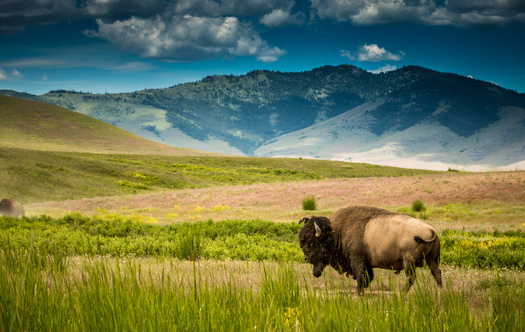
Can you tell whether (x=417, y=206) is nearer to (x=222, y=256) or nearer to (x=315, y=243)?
(x=222, y=256)

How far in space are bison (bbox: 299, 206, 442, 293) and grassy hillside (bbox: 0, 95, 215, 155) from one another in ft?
384

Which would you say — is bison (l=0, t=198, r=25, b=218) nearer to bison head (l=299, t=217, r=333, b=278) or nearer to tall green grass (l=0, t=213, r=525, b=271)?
tall green grass (l=0, t=213, r=525, b=271)

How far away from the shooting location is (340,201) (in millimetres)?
33406

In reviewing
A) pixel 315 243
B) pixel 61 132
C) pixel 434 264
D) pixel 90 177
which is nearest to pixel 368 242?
pixel 315 243

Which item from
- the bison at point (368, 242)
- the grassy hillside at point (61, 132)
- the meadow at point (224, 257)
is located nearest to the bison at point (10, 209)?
the meadow at point (224, 257)

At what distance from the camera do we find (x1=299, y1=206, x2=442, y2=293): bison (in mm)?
7680

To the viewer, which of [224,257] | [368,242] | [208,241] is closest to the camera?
[368,242]

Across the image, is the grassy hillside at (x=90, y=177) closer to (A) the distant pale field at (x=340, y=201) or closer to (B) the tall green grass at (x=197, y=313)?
(A) the distant pale field at (x=340, y=201)

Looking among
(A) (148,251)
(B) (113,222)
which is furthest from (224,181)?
(A) (148,251)

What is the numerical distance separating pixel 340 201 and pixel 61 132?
135 m

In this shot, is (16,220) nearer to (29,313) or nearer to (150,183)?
(29,313)

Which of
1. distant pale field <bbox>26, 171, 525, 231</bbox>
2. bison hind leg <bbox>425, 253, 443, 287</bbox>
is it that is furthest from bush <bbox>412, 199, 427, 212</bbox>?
bison hind leg <bbox>425, 253, 443, 287</bbox>

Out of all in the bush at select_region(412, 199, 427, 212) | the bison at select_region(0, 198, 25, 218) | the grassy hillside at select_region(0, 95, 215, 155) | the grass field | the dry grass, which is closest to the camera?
the grass field

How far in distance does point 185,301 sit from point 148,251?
417 inches
